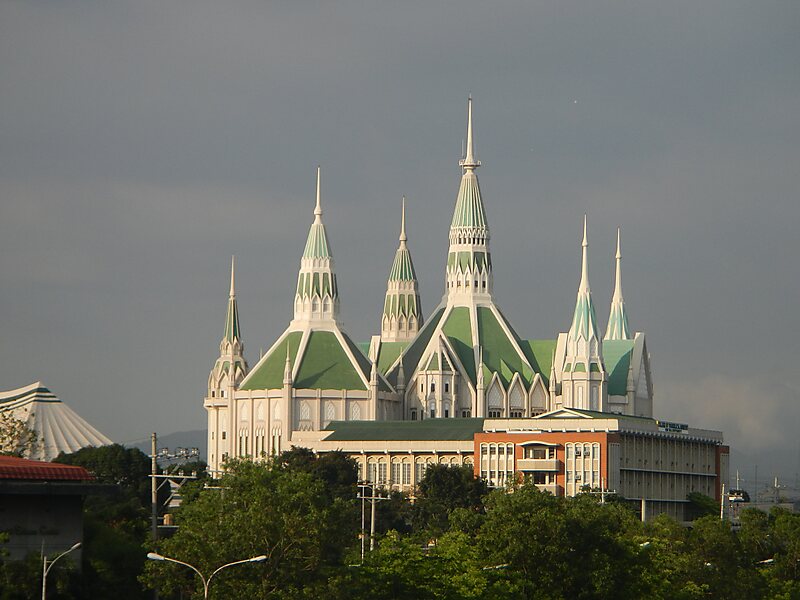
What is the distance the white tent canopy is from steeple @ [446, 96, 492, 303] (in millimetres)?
35001

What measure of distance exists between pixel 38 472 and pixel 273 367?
114 meters

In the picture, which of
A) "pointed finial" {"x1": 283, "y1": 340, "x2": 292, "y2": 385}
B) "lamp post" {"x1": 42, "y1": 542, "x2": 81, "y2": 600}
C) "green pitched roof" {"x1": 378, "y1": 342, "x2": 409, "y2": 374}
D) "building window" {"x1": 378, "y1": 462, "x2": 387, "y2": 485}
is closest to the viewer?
"lamp post" {"x1": 42, "y1": 542, "x2": 81, "y2": 600}

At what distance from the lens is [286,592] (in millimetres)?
69250

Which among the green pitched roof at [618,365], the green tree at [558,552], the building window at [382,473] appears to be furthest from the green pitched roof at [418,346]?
the green tree at [558,552]

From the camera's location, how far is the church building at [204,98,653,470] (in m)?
179

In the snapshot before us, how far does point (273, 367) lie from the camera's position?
602 feet

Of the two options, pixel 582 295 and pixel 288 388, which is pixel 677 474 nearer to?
pixel 582 295

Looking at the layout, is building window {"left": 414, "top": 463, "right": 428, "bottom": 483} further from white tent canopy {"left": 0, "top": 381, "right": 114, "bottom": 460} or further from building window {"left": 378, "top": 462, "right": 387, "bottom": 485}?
white tent canopy {"left": 0, "top": 381, "right": 114, "bottom": 460}

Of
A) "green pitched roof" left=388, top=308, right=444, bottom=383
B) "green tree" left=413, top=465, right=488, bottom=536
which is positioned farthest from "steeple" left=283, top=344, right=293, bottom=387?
"green tree" left=413, top=465, right=488, bottom=536

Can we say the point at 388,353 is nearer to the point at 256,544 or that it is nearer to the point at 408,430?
the point at 408,430

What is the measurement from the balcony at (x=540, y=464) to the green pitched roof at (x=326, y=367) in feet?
92.4

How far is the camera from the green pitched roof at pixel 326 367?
590 feet

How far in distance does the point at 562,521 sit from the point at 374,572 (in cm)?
1066

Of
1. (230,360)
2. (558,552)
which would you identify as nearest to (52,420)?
(230,360)
